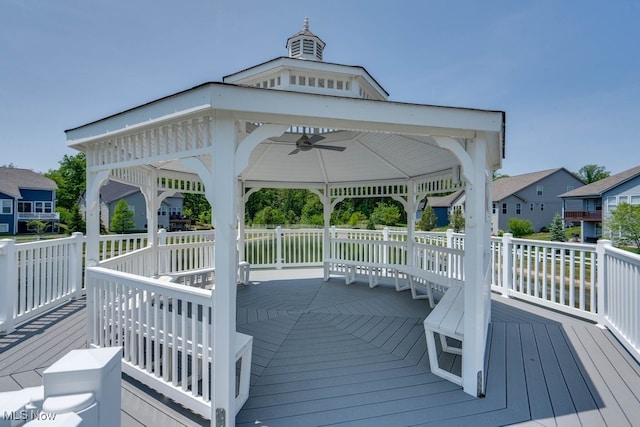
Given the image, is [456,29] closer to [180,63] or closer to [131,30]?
[180,63]

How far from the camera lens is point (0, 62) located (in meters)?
10.5

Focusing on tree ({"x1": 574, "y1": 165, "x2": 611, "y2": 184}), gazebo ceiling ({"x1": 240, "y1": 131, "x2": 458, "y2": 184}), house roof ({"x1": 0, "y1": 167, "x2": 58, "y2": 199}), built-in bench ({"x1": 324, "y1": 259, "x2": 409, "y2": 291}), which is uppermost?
tree ({"x1": 574, "y1": 165, "x2": 611, "y2": 184})

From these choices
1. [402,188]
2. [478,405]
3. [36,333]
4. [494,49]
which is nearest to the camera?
[478,405]

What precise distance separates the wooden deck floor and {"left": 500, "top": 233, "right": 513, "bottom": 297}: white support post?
676mm

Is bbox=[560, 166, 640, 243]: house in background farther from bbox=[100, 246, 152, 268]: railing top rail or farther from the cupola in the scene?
bbox=[100, 246, 152, 268]: railing top rail

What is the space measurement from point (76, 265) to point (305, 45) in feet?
18.2

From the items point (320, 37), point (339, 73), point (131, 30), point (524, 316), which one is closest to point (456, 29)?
point (320, 37)

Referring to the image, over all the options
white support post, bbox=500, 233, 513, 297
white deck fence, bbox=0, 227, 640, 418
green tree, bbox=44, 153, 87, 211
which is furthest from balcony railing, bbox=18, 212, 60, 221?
white support post, bbox=500, 233, 513, 297

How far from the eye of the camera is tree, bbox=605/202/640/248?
53.5 feet

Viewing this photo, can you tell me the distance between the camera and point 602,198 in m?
21.0

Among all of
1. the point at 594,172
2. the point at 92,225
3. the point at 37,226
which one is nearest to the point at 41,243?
the point at 92,225

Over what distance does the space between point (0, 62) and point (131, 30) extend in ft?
31.8

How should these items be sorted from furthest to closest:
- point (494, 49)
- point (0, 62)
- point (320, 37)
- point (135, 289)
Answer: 1. point (0, 62)
2. point (494, 49)
3. point (320, 37)
4. point (135, 289)

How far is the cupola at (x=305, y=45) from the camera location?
5039mm
